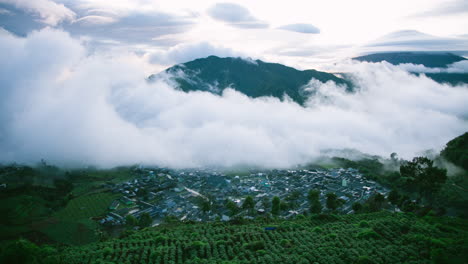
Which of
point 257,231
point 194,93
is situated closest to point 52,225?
point 257,231

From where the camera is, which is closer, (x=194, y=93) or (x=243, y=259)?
(x=243, y=259)

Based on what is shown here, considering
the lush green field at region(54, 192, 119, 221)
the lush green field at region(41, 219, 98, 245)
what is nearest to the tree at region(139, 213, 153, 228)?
the lush green field at region(41, 219, 98, 245)

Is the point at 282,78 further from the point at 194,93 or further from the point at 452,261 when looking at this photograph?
the point at 452,261

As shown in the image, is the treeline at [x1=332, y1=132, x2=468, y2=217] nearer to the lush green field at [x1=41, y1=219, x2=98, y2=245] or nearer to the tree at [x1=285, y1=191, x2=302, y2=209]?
the tree at [x1=285, y1=191, x2=302, y2=209]

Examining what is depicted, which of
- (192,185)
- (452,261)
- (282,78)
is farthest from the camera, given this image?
(282,78)

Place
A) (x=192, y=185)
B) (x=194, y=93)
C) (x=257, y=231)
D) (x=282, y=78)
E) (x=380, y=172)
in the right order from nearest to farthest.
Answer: (x=257, y=231), (x=192, y=185), (x=380, y=172), (x=194, y=93), (x=282, y=78)

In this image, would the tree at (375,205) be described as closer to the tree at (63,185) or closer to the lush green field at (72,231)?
the lush green field at (72,231)
